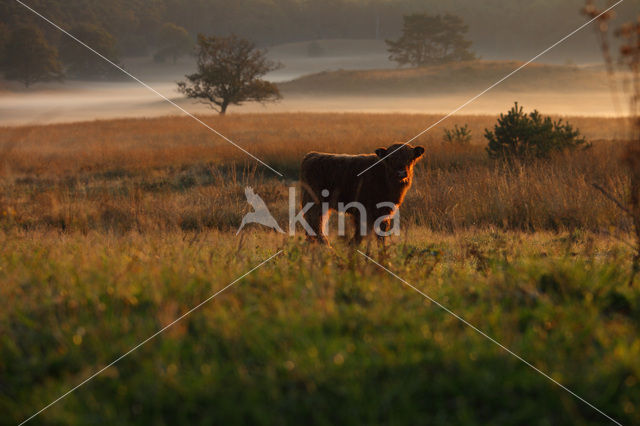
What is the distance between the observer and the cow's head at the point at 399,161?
801 centimetres

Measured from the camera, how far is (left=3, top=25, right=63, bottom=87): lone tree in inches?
3585

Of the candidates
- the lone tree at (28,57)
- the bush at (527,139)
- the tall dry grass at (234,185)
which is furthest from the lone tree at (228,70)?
the lone tree at (28,57)

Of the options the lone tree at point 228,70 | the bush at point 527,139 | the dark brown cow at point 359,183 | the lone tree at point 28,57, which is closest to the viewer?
the dark brown cow at point 359,183

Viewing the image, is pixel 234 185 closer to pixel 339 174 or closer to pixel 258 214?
pixel 258 214

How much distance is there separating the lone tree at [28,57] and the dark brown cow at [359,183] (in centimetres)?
9819

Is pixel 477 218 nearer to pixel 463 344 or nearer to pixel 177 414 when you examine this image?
pixel 463 344

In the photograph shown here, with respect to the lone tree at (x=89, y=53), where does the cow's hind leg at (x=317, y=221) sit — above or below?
below

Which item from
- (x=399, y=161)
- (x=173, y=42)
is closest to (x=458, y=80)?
(x=173, y=42)

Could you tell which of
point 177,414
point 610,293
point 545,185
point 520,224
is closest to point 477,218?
point 520,224

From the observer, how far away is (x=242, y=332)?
159 inches

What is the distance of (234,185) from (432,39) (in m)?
98.7

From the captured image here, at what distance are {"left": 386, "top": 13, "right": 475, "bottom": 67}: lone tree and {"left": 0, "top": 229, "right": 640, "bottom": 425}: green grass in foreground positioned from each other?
104 m

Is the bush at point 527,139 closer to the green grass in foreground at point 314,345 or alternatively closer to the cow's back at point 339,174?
the cow's back at point 339,174

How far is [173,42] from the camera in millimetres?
131875
